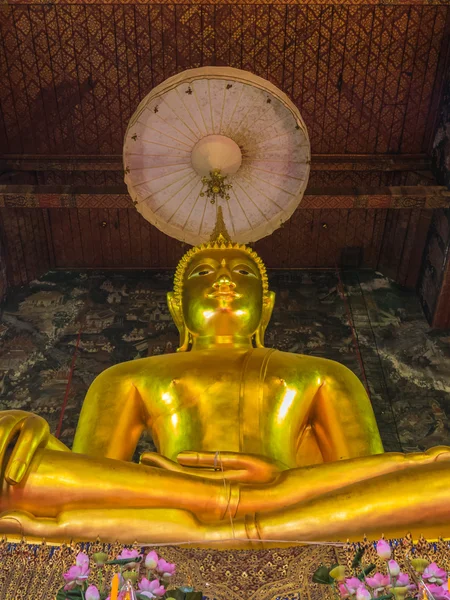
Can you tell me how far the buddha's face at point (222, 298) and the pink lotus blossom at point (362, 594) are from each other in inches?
82.6

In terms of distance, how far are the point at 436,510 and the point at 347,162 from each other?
4.07 metres

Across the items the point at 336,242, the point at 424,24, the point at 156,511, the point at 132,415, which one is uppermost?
the point at 424,24

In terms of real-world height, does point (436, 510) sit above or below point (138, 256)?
above

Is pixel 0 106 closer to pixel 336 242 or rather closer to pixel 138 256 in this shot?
pixel 138 256

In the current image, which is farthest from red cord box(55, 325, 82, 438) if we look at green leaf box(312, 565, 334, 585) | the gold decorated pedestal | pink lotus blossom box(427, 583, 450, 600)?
pink lotus blossom box(427, 583, 450, 600)

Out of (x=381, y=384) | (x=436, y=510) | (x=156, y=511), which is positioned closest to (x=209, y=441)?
(x=156, y=511)

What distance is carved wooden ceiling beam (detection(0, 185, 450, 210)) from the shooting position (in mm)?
5469

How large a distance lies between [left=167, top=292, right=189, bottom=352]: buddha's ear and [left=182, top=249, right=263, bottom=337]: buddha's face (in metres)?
0.06

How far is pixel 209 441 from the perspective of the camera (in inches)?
132

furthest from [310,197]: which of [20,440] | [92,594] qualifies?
[92,594]

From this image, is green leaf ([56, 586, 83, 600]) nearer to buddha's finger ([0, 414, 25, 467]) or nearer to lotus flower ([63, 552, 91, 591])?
lotus flower ([63, 552, 91, 591])

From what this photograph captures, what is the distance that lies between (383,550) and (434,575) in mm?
159

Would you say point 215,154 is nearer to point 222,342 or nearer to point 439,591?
point 222,342

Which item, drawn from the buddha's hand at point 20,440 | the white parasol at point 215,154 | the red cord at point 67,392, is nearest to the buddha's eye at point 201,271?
the white parasol at point 215,154
